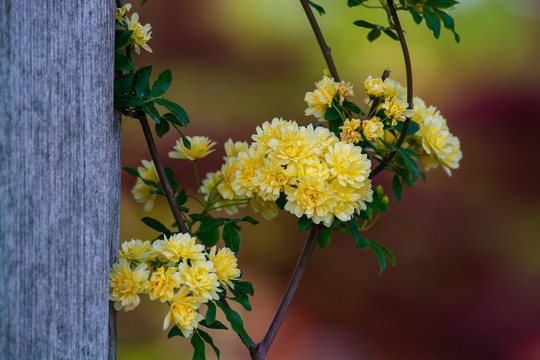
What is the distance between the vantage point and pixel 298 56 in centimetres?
271

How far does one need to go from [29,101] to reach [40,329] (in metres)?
0.30

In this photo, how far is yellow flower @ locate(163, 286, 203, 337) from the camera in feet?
2.54

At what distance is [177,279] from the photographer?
0.78 meters

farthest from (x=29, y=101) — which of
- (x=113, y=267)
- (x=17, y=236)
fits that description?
(x=113, y=267)

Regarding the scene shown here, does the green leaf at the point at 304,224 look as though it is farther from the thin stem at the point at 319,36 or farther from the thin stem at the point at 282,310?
the thin stem at the point at 319,36

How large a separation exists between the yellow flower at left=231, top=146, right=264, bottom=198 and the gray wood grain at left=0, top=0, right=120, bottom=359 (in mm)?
228

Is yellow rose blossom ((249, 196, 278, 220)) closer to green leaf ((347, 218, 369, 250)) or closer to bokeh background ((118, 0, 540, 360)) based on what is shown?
green leaf ((347, 218, 369, 250))

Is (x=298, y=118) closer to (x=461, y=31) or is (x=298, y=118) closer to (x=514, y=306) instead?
(x=461, y=31)

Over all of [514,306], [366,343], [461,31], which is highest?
[461,31]

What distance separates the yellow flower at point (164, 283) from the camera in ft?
2.54

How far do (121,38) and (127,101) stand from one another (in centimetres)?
10

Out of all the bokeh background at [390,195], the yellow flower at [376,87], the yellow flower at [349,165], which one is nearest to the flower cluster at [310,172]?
the yellow flower at [349,165]

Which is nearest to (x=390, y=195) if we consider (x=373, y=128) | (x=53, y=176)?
(x=373, y=128)

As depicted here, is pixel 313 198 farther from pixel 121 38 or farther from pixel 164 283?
pixel 121 38
